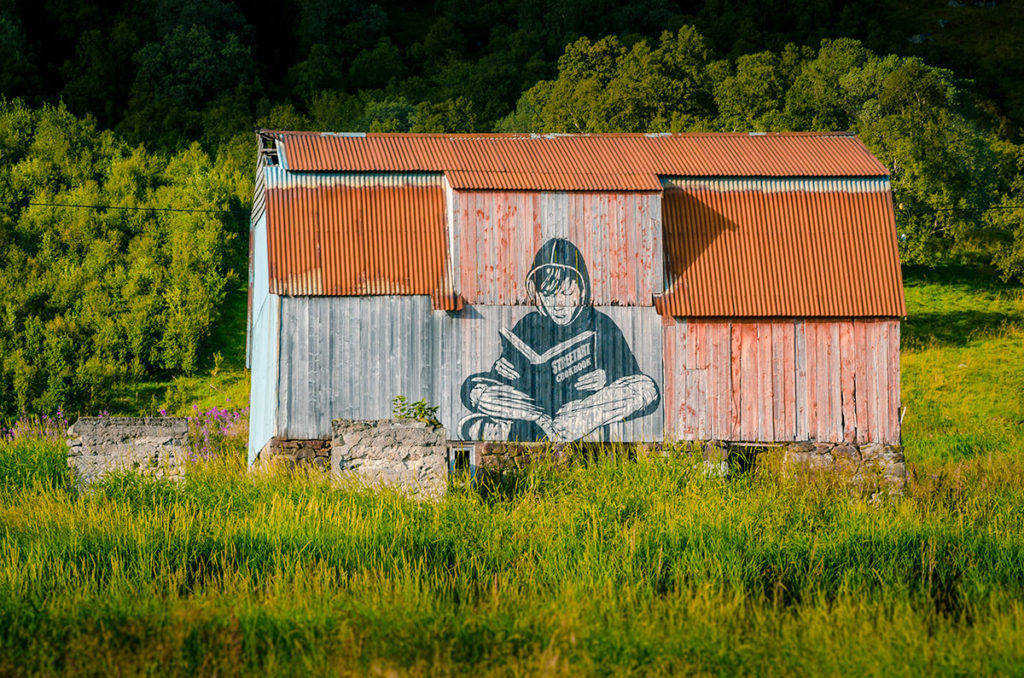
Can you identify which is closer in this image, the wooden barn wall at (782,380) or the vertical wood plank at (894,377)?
the wooden barn wall at (782,380)

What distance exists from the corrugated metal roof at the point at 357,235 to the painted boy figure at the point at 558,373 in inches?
55.4

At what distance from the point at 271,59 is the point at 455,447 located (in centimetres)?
5233

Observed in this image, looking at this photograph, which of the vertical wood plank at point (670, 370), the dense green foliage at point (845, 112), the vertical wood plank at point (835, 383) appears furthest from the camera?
the dense green foliage at point (845, 112)

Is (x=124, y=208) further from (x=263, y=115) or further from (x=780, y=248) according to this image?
(x=780, y=248)

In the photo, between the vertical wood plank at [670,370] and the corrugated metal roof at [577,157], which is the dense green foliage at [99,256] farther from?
the vertical wood plank at [670,370]

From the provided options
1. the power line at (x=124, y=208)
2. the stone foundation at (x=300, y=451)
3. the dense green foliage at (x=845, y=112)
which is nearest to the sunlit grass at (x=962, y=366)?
the dense green foliage at (x=845, y=112)

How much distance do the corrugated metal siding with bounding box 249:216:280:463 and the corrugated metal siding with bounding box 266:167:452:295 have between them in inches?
31.5

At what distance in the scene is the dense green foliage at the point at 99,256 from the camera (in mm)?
33188

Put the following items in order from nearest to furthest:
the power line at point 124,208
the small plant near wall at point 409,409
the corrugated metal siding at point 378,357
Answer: the small plant near wall at point 409,409
the corrugated metal siding at point 378,357
the power line at point 124,208

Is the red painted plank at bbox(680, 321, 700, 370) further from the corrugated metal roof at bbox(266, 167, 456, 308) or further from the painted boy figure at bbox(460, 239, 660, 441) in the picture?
the corrugated metal roof at bbox(266, 167, 456, 308)

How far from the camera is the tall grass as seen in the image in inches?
355

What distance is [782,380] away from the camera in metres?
19.9

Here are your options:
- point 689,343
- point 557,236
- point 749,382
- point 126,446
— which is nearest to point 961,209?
point 749,382

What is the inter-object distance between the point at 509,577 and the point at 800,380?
9.95 meters
